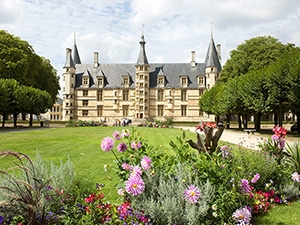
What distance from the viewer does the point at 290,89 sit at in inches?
848

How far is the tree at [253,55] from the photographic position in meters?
40.4

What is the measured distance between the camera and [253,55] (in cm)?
4253

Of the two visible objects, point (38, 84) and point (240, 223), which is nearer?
point (240, 223)

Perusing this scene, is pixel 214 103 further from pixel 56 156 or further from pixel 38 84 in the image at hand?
pixel 56 156

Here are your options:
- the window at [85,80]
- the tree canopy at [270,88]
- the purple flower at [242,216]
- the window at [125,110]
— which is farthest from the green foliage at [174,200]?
the window at [85,80]

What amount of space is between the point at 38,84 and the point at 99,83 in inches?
588

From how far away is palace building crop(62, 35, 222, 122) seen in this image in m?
59.0

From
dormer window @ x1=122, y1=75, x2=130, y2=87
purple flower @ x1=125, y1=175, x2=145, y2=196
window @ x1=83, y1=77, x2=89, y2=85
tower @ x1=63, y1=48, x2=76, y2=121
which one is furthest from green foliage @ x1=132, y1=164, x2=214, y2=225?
window @ x1=83, y1=77, x2=89, y2=85

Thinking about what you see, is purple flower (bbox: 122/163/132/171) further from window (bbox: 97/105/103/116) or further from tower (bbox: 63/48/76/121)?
tower (bbox: 63/48/76/121)

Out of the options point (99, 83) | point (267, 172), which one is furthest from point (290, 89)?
point (99, 83)

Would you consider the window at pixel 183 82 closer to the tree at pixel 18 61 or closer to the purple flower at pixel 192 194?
the tree at pixel 18 61

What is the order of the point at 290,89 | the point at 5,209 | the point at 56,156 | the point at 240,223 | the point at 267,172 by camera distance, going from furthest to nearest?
1. the point at 290,89
2. the point at 56,156
3. the point at 267,172
4. the point at 240,223
5. the point at 5,209

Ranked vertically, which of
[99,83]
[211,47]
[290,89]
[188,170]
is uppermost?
[211,47]

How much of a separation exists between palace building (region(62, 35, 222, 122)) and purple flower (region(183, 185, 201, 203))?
5416 cm
